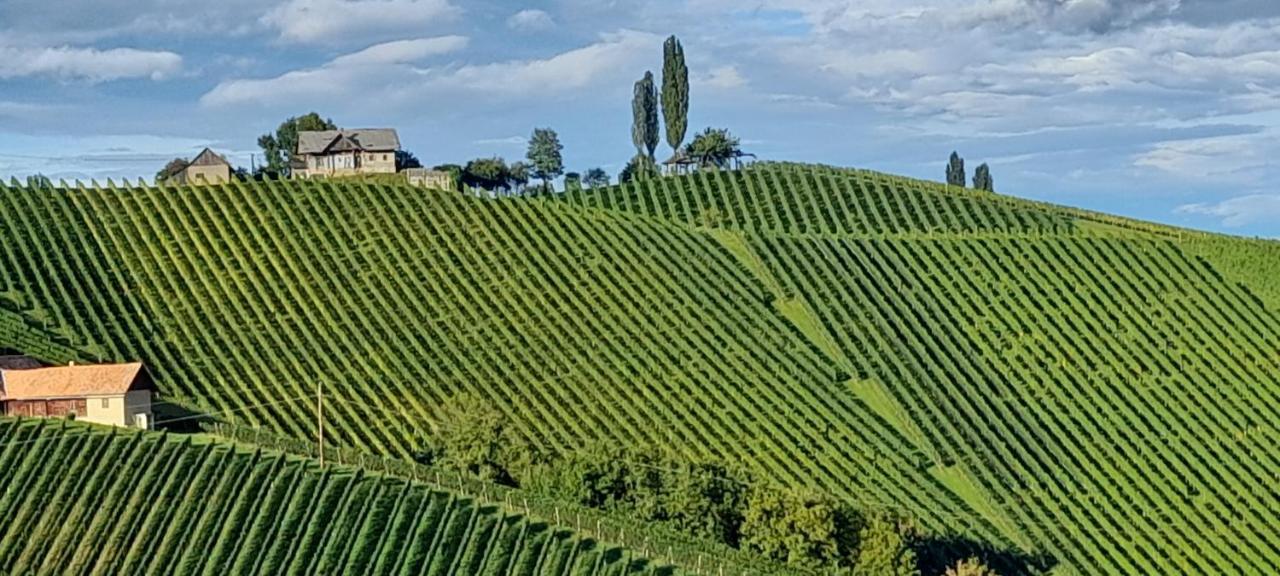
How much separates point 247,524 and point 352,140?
74.3 m

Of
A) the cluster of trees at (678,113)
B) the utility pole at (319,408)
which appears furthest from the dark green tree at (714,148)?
the utility pole at (319,408)

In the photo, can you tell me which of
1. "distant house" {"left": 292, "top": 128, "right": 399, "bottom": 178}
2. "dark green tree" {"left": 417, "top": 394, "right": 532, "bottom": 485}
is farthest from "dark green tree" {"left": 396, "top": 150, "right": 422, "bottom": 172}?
"dark green tree" {"left": 417, "top": 394, "right": 532, "bottom": 485}

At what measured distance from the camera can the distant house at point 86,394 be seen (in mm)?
59344

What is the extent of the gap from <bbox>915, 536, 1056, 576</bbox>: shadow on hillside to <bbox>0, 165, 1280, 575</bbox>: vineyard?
702 mm

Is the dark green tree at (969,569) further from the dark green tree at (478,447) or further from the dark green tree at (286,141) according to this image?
the dark green tree at (286,141)

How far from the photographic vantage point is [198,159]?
119125 mm

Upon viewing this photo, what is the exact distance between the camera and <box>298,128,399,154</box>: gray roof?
123 meters

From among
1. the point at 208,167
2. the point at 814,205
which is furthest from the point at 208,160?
the point at 814,205

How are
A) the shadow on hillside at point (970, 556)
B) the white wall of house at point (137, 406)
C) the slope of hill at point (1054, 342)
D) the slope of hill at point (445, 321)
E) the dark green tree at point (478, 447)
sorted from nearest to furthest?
1. the white wall of house at point (137, 406)
2. the dark green tree at point (478, 447)
3. the shadow on hillside at point (970, 556)
4. the slope of hill at point (445, 321)
5. the slope of hill at point (1054, 342)

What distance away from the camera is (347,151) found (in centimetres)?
12300

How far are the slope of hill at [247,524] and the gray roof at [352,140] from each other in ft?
229

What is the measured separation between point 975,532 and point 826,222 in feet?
95.5

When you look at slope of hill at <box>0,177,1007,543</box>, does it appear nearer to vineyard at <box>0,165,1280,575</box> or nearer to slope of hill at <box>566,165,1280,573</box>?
vineyard at <box>0,165,1280,575</box>

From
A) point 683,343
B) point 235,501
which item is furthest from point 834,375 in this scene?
point 235,501
